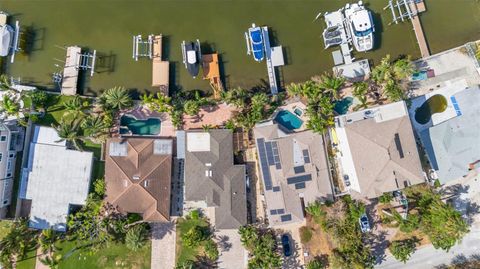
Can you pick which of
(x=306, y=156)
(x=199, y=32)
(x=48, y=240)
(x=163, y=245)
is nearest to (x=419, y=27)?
(x=306, y=156)

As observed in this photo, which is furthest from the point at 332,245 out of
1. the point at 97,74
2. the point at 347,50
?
the point at 97,74

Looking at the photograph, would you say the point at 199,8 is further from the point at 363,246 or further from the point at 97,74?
the point at 363,246

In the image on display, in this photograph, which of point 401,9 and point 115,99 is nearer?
point 115,99

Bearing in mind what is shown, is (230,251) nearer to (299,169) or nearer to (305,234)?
(305,234)

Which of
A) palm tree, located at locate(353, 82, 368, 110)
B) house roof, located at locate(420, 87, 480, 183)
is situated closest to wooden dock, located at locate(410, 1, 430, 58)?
house roof, located at locate(420, 87, 480, 183)

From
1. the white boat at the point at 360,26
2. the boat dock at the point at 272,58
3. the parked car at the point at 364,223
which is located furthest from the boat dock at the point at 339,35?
the parked car at the point at 364,223

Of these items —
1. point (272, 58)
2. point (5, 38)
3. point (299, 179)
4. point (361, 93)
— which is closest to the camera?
point (299, 179)

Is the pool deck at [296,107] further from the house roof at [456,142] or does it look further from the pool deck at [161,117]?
the house roof at [456,142]
